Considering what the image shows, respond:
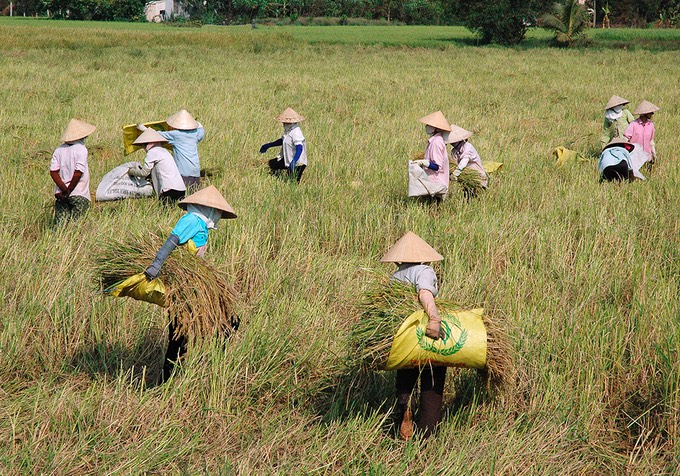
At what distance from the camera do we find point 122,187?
7051 millimetres

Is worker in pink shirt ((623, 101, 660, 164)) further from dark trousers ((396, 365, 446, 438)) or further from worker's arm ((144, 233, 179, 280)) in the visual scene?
worker's arm ((144, 233, 179, 280))

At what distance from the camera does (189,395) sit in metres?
3.82

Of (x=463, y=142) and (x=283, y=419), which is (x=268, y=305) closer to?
(x=283, y=419)

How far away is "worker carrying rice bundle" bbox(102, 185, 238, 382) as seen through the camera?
3803 mm

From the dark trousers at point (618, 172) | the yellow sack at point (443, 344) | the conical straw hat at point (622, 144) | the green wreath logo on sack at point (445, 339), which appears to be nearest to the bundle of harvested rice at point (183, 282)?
the yellow sack at point (443, 344)

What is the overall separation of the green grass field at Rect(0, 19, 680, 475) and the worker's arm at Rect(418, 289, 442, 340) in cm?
55

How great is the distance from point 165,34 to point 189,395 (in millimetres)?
38578

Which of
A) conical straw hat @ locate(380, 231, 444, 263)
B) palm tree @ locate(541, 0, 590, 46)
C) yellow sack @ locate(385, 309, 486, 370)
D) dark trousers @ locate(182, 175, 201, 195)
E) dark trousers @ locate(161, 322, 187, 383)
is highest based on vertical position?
palm tree @ locate(541, 0, 590, 46)

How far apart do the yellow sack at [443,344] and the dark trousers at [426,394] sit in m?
0.14

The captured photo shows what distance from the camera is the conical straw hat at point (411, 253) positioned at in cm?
→ 373

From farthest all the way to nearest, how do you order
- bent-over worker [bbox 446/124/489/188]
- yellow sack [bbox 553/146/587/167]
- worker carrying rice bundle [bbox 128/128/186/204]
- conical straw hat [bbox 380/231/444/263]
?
yellow sack [bbox 553/146/587/167] < bent-over worker [bbox 446/124/489/188] < worker carrying rice bundle [bbox 128/128/186/204] < conical straw hat [bbox 380/231/444/263]

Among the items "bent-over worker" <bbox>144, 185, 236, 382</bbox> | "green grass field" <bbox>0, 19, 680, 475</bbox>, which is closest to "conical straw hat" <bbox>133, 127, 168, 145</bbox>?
"green grass field" <bbox>0, 19, 680, 475</bbox>

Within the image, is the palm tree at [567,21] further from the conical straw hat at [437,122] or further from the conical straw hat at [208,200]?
the conical straw hat at [208,200]

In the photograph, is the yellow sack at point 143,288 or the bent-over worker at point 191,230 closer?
the yellow sack at point 143,288
